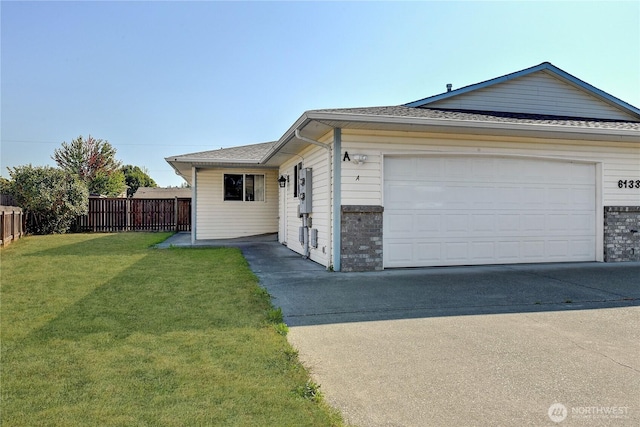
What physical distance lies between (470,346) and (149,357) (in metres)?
2.76

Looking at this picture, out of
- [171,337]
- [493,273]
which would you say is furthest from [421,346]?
[493,273]

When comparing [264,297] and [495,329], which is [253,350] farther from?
[495,329]

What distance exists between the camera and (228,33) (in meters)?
11.6

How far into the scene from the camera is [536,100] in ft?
33.1

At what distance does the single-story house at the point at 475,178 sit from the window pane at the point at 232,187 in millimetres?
5149

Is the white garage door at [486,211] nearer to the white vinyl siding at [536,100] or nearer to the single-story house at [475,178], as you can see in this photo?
the single-story house at [475,178]

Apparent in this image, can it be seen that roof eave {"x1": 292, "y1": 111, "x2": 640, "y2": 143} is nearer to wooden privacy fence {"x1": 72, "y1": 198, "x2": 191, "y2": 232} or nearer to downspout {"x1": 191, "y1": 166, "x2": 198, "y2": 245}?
downspout {"x1": 191, "y1": 166, "x2": 198, "y2": 245}

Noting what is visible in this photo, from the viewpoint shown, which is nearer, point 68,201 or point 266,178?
point 266,178

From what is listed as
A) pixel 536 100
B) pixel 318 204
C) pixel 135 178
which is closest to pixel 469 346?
pixel 318 204

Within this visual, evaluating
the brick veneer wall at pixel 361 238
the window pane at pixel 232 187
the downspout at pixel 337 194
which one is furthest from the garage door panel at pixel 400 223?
the window pane at pixel 232 187

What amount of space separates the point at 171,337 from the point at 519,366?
3.00 meters

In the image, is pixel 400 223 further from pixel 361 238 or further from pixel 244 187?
pixel 244 187

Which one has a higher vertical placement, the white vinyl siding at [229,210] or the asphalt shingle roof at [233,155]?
the asphalt shingle roof at [233,155]

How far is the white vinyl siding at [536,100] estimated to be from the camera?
32.3ft
